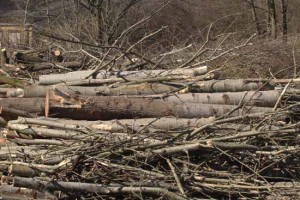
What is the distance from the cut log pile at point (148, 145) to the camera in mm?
4199

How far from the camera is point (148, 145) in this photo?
4.30 meters

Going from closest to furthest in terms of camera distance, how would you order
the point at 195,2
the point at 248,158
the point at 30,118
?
the point at 248,158 → the point at 30,118 → the point at 195,2

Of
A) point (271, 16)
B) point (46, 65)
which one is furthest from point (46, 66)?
point (271, 16)

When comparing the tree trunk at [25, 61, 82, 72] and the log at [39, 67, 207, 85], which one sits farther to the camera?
the tree trunk at [25, 61, 82, 72]

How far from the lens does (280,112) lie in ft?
14.6

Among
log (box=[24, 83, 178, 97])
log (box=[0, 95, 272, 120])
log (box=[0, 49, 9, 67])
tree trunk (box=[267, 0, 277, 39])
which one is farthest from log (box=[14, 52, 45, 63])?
tree trunk (box=[267, 0, 277, 39])

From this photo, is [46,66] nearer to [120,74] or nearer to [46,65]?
[46,65]

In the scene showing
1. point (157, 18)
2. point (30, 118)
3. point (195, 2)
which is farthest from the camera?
point (195, 2)

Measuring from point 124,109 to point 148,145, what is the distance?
2.34 feet

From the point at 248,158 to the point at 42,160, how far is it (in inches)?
64.9

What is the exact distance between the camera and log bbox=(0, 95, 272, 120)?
4.93 meters

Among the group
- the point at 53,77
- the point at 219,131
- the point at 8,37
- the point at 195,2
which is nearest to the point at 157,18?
the point at 195,2

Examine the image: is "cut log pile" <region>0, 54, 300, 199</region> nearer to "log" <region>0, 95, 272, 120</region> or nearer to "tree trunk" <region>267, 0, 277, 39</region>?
"log" <region>0, 95, 272, 120</region>

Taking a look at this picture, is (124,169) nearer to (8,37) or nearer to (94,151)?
(94,151)
